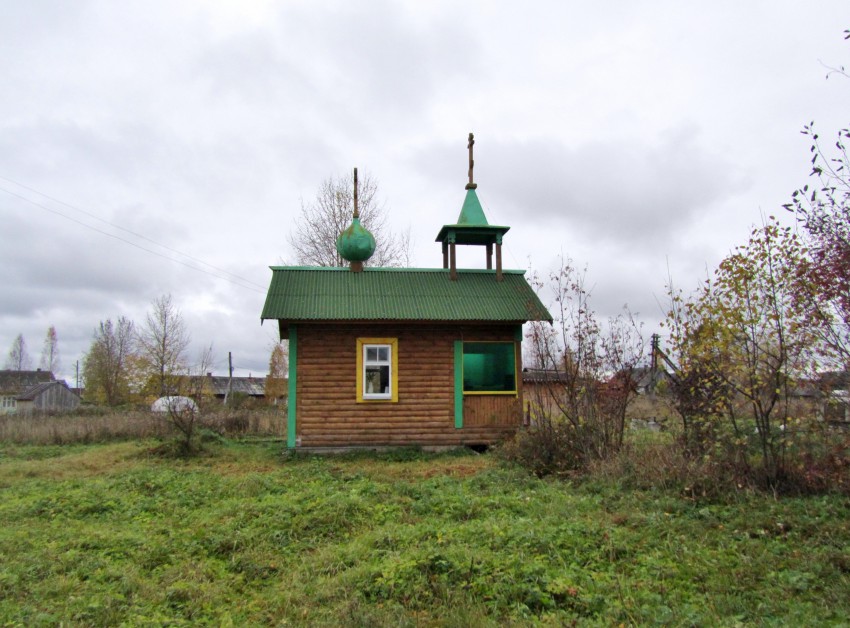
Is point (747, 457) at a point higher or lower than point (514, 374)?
lower

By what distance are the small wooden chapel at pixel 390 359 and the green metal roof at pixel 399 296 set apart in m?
0.02

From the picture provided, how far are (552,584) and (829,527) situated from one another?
10.2ft

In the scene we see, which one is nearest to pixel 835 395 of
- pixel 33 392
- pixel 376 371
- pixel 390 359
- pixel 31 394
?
pixel 390 359

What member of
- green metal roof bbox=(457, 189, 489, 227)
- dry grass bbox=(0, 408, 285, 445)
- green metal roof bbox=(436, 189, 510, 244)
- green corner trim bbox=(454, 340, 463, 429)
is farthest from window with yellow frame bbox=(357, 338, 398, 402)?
dry grass bbox=(0, 408, 285, 445)

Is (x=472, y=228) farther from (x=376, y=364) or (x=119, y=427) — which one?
(x=119, y=427)

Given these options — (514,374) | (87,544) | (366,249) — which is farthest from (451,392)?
(87,544)

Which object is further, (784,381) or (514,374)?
(514,374)

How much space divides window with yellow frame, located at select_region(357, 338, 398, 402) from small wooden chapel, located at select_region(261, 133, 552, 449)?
0.02 m

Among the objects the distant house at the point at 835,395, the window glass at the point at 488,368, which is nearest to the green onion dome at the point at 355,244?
the window glass at the point at 488,368

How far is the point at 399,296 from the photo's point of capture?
569 inches

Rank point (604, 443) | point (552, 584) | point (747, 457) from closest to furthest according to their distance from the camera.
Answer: point (552, 584)
point (747, 457)
point (604, 443)

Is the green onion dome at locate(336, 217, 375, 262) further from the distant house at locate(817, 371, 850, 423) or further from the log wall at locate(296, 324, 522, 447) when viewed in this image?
the distant house at locate(817, 371, 850, 423)

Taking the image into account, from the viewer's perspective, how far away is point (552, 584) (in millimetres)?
4914

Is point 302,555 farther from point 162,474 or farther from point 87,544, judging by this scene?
point 162,474
